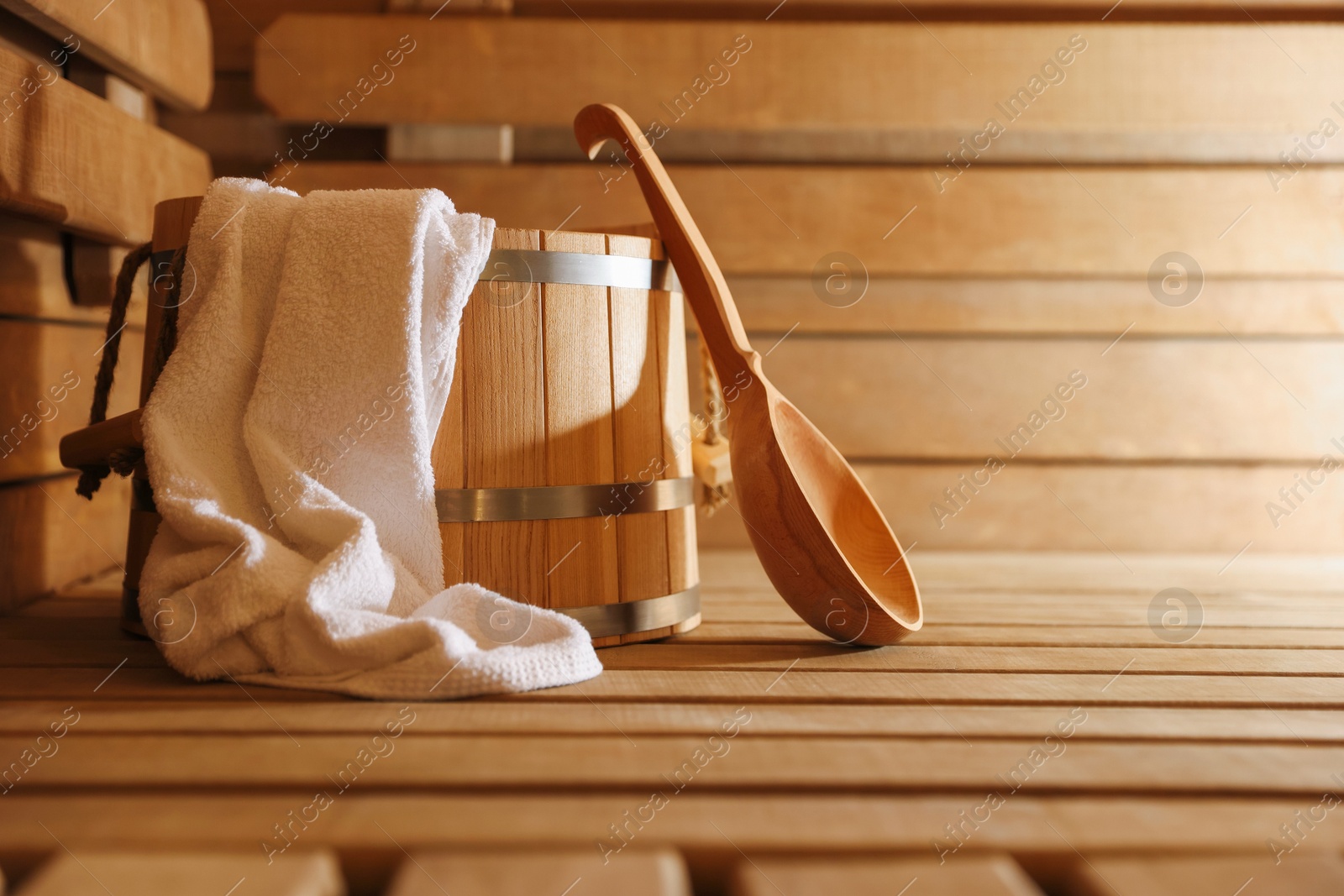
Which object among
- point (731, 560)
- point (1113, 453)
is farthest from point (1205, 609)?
point (731, 560)

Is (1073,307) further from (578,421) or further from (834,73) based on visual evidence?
(578,421)

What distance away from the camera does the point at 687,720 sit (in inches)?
32.6

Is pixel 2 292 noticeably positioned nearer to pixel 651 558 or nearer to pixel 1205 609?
pixel 651 558

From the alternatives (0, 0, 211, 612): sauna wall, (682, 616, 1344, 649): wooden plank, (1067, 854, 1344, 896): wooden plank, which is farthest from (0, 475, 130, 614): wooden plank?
(1067, 854, 1344, 896): wooden plank

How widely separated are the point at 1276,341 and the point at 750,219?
1.09m

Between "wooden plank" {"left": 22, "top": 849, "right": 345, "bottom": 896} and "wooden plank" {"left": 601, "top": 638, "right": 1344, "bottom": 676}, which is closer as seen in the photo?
"wooden plank" {"left": 22, "top": 849, "right": 345, "bottom": 896}

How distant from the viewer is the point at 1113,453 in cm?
193

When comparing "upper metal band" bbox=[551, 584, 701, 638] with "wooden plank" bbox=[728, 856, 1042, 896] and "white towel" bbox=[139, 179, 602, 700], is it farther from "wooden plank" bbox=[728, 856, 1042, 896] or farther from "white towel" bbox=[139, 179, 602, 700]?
"wooden plank" bbox=[728, 856, 1042, 896]

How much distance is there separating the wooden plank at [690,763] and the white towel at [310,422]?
0.57 ft

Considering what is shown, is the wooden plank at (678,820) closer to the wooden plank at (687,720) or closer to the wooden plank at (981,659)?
the wooden plank at (687,720)

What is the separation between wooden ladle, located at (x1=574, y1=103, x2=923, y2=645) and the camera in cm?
105

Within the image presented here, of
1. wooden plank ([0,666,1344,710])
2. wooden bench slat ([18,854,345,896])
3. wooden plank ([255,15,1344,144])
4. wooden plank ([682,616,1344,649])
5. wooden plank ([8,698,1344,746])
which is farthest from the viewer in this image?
wooden plank ([255,15,1344,144])

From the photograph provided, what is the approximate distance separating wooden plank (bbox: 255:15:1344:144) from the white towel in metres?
0.92

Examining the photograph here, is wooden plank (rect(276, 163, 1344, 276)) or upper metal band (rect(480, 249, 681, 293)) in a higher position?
wooden plank (rect(276, 163, 1344, 276))
